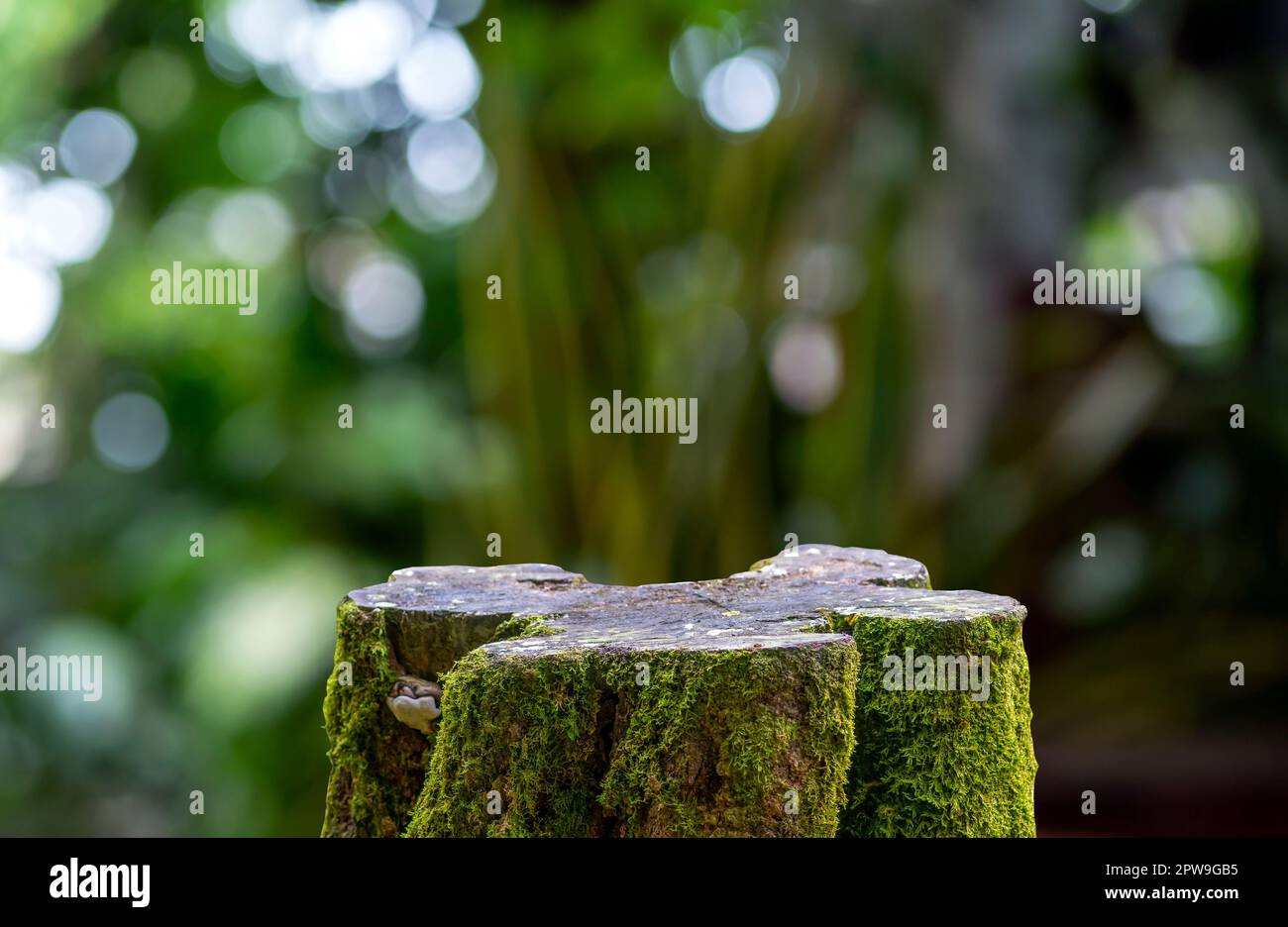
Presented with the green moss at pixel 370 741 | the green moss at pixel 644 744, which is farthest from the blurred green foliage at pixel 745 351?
the green moss at pixel 644 744

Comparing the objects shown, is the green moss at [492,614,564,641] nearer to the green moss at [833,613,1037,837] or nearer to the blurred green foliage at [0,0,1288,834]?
the green moss at [833,613,1037,837]

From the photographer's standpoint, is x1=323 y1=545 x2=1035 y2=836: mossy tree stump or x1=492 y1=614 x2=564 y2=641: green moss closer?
x1=323 y1=545 x2=1035 y2=836: mossy tree stump

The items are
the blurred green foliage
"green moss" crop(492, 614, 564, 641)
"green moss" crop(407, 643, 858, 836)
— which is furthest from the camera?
the blurred green foliage

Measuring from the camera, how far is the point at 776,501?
10.3ft

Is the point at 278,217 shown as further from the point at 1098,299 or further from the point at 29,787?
the point at 1098,299

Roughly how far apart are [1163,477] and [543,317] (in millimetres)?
1553

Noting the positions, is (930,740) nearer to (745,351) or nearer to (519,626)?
(519,626)

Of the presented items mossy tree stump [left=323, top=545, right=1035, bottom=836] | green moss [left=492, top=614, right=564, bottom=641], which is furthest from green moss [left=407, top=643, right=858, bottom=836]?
green moss [left=492, top=614, right=564, bottom=641]

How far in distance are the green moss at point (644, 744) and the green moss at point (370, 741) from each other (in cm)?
16

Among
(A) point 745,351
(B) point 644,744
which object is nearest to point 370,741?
(B) point 644,744

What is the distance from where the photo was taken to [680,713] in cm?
87

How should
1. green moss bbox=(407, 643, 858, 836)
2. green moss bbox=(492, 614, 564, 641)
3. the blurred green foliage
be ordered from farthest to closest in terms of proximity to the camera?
the blurred green foliage, green moss bbox=(492, 614, 564, 641), green moss bbox=(407, 643, 858, 836)

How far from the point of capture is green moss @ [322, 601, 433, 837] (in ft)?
3.55
